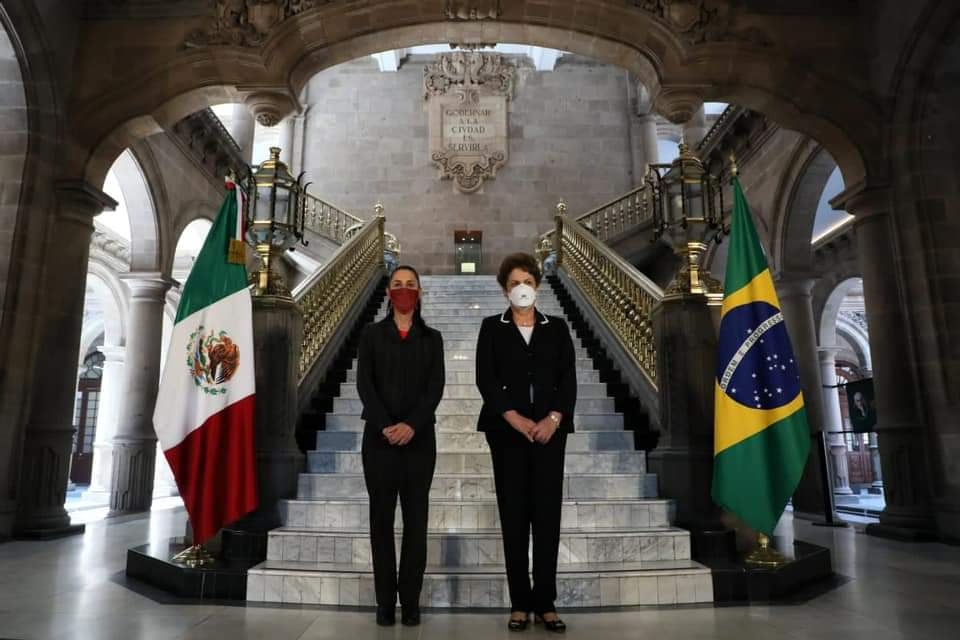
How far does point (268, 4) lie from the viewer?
5.99 meters

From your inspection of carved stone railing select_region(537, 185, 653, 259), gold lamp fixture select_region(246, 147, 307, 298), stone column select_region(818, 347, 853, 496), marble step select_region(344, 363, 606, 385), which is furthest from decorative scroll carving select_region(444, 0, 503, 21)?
stone column select_region(818, 347, 853, 496)

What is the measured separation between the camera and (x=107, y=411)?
1213 centimetres

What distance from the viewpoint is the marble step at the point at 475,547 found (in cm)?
334

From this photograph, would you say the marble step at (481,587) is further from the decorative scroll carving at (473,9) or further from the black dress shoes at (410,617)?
the decorative scroll carving at (473,9)

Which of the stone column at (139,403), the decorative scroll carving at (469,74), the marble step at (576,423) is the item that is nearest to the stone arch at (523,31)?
the stone column at (139,403)

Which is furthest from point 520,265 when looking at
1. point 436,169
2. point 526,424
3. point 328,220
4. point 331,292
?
point 436,169

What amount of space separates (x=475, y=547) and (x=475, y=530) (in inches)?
9.8

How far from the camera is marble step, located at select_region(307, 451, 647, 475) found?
4.26m

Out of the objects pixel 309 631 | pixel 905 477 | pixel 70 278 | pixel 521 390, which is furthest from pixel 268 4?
pixel 905 477

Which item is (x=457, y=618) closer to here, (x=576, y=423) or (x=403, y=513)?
(x=403, y=513)

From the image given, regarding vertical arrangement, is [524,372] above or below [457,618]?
above

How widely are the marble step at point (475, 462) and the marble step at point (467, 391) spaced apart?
1.03 metres

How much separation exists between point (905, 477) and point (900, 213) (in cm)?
232

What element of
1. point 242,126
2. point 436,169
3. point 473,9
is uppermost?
point 436,169
